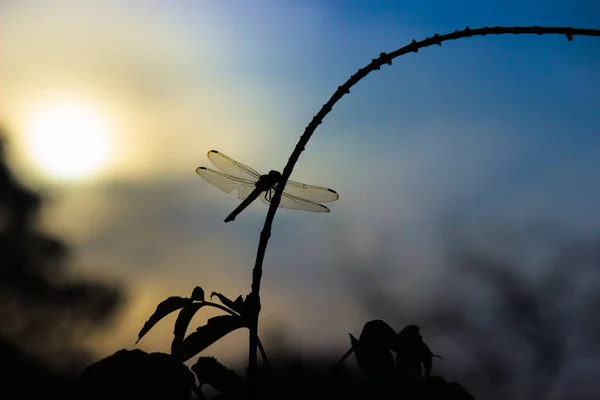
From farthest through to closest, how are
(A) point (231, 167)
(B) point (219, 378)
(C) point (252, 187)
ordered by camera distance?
(A) point (231, 167)
(C) point (252, 187)
(B) point (219, 378)

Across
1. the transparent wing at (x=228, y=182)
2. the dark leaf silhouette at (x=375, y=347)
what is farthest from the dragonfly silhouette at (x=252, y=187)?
the dark leaf silhouette at (x=375, y=347)

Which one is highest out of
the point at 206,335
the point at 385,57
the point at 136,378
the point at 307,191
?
the point at 307,191

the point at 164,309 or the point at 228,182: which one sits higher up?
the point at 228,182

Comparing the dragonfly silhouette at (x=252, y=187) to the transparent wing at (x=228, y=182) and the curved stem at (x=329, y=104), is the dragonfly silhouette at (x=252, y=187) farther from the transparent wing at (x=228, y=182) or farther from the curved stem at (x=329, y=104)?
the curved stem at (x=329, y=104)

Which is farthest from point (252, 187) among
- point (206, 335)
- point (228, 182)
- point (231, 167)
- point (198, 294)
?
point (206, 335)

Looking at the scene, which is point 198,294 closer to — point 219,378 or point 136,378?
point 219,378
